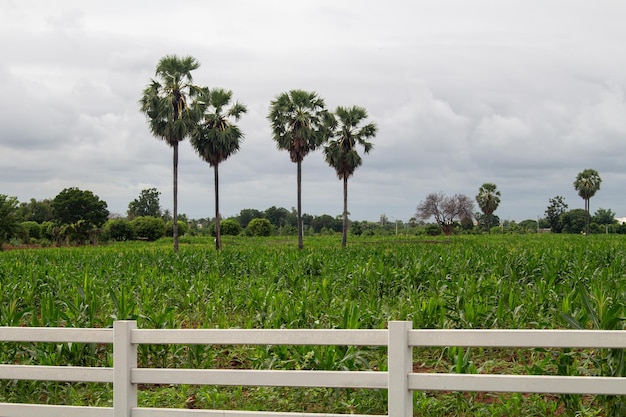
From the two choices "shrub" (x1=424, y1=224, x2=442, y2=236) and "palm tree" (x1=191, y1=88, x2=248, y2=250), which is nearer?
"palm tree" (x1=191, y1=88, x2=248, y2=250)

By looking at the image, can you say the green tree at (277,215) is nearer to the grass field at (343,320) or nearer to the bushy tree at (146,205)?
the bushy tree at (146,205)

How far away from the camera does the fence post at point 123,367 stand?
500cm

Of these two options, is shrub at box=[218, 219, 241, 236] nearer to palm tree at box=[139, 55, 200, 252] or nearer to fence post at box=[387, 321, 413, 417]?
palm tree at box=[139, 55, 200, 252]

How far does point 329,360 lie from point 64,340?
3.12m

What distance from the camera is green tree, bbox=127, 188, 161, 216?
119 m

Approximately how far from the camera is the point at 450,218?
3681 inches

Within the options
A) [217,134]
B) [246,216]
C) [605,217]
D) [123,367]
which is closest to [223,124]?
[217,134]

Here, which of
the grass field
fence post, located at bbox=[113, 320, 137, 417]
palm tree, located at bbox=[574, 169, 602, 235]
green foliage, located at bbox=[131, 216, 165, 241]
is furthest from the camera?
palm tree, located at bbox=[574, 169, 602, 235]

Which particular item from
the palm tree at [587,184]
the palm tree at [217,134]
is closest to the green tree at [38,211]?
the palm tree at [217,134]

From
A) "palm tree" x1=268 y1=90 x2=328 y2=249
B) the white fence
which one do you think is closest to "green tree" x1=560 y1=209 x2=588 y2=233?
"palm tree" x1=268 y1=90 x2=328 y2=249

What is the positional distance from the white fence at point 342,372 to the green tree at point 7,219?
6643 centimetres

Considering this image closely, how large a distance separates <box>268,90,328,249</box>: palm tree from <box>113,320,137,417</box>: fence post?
4407 centimetres

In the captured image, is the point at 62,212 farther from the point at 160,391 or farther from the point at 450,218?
the point at 160,391

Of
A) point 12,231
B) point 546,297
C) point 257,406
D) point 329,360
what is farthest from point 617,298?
point 12,231
